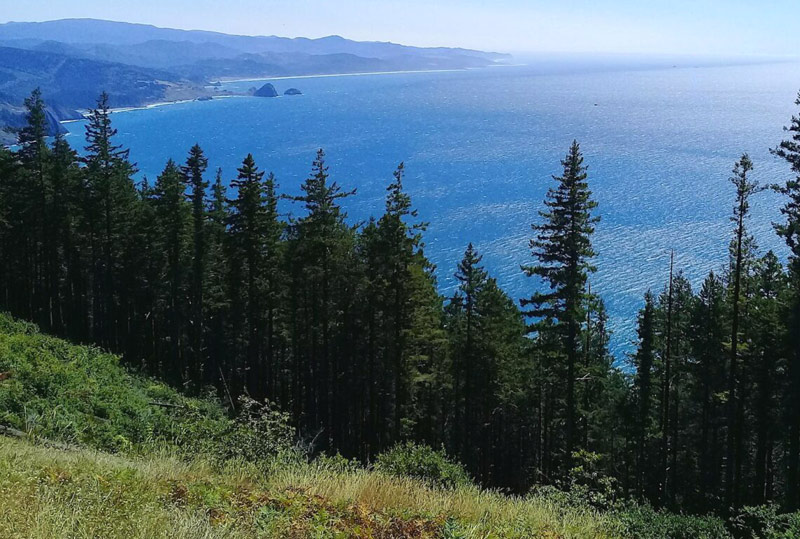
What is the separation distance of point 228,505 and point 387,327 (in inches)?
962

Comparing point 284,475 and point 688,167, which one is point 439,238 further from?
point 284,475

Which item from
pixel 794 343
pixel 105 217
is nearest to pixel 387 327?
pixel 794 343

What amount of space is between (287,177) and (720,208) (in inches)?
3137

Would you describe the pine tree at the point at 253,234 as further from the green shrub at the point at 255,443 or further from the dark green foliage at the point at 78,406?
the green shrub at the point at 255,443

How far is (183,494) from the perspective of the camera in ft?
25.0

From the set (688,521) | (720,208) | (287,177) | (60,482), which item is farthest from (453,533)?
(287,177)

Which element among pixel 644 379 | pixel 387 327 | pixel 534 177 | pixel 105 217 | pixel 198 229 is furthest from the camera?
pixel 534 177

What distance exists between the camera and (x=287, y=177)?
12156 cm

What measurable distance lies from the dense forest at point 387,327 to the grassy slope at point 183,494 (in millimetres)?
14747

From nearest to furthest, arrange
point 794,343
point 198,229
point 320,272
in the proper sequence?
point 794,343 < point 320,272 < point 198,229

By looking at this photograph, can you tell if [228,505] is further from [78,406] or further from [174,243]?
[174,243]

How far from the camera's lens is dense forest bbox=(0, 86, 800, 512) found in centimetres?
2984

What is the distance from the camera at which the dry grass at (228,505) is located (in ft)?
18.1

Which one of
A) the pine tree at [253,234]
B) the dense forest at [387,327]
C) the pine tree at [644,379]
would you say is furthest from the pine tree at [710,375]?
the pine tree at [253,234]
